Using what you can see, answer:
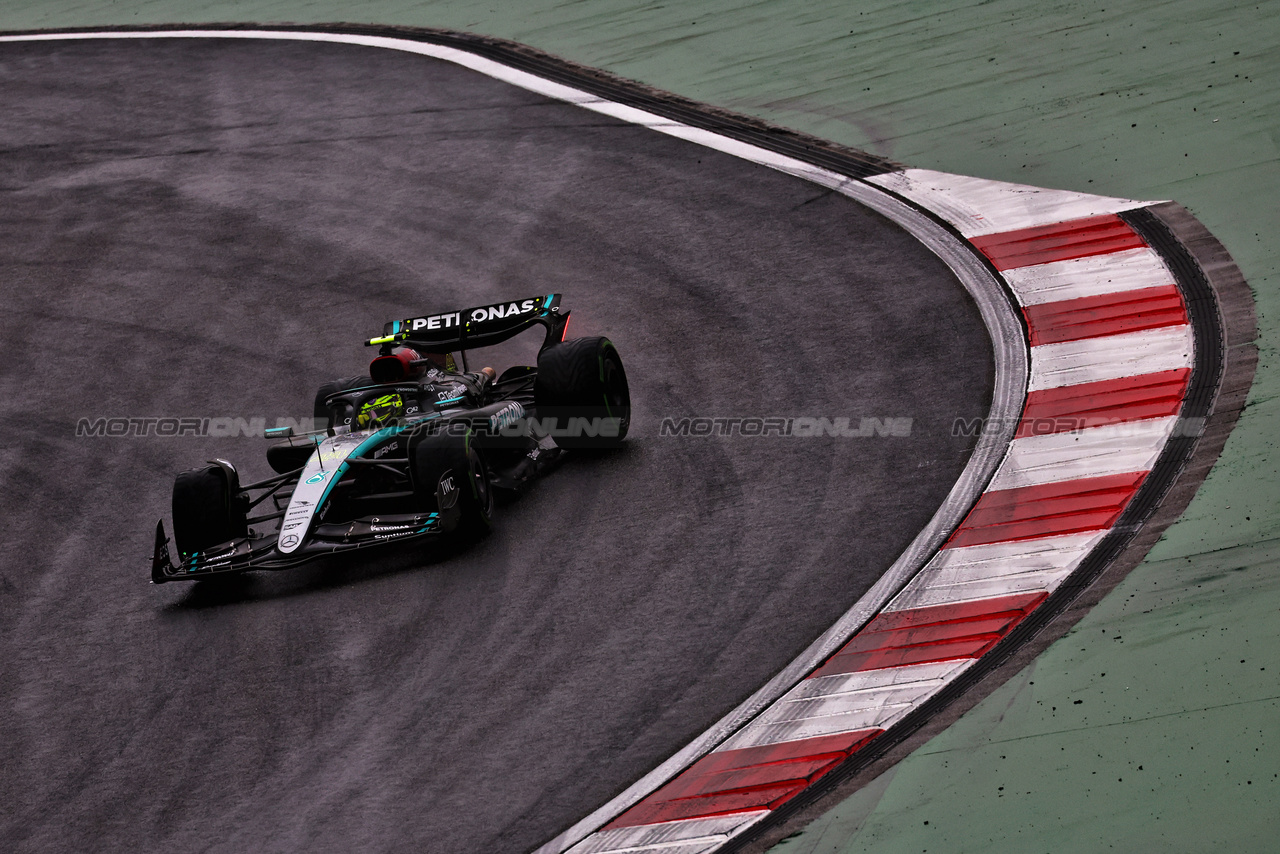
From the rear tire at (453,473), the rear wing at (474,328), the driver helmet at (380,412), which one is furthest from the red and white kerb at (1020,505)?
the driver helmet at (380,412)

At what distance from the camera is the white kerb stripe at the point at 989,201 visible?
1312 centimetres

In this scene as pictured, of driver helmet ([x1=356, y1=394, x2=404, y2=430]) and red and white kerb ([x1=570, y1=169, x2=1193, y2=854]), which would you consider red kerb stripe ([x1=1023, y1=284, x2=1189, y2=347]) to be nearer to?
red and white kerb ([x1=570, y1=169, x2=1193, y2=854])

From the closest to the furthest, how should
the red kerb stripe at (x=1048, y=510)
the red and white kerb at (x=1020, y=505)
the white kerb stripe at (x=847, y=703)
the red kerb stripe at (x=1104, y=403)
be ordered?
the red and white kerb at (x=1020, y=505) < the white kerb stripe at (x=847, y=703) < the red kerb stripe at (x=1048, y=510) < the red kerb stripe at (x=1104, y=403)

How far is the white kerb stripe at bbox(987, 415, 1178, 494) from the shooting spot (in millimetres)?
9867

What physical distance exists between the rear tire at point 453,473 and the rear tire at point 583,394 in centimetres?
98

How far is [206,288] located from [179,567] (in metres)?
5.60

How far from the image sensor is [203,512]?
10234mm

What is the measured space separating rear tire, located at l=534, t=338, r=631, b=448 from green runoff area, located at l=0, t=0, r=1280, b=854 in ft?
13.4

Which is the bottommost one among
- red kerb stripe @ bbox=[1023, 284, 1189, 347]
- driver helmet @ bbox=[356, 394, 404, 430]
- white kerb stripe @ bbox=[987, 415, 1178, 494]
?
white kerb stripe @ bbox=[987, 415, 1178, 494]

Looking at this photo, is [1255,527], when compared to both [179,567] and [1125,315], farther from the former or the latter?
[179,567]

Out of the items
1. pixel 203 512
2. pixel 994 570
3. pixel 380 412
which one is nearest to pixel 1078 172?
pixel 994 570

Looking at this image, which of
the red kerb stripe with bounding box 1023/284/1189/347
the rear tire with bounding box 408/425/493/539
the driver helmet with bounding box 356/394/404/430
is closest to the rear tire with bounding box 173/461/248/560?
the driver helmet with bounding box 356/394/404/430

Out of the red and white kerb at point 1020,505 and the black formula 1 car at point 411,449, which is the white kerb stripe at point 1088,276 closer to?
the red and white kerb at point 1020,505

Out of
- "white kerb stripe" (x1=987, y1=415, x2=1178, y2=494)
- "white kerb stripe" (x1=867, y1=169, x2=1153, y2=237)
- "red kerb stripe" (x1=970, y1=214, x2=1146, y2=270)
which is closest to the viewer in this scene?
"white kerb stripe" (x1=987, y1=415, x2=1178, y2=494)
